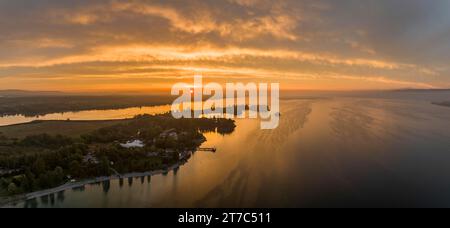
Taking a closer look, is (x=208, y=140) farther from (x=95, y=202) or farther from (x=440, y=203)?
(x=440, y=203)

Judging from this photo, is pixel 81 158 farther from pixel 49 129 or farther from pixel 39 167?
pixel 49 129

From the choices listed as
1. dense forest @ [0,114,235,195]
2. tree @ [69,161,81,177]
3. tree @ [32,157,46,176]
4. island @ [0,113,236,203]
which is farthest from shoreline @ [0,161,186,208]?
tree @ [32,157,46,176]

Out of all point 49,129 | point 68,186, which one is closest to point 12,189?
point 68,186

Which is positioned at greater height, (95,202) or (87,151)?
(87,151)

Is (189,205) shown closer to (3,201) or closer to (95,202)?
(95,202)
